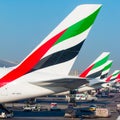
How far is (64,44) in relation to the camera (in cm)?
2597

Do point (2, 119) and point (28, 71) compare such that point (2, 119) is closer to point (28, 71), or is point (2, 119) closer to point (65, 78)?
point (28, 71)

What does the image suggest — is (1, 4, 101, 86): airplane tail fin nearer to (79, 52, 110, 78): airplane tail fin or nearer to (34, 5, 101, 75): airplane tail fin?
(34, 5, 101, 75): airplane tail fin

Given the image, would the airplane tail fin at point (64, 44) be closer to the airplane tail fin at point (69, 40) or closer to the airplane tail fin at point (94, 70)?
the airplane tail fin at point (69, 40)

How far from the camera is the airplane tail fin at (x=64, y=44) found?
25.8 metres

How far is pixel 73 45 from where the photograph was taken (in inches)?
1020

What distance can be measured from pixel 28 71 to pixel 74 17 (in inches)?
191

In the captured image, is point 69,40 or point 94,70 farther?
point 94,70

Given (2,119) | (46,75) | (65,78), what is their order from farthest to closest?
1. (2,119)
2. (46,75)
3. (65,78)

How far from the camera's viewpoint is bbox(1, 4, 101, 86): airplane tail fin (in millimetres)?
25812

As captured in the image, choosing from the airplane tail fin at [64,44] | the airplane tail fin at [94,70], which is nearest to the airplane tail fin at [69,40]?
the airplane tail fin at [64,44]

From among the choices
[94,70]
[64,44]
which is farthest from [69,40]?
[94,70]

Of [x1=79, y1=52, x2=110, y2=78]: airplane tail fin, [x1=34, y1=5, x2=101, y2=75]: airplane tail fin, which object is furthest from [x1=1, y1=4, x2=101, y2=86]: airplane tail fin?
[x1=79, y1=52, x2=110, y2=78]: airplane tail fin

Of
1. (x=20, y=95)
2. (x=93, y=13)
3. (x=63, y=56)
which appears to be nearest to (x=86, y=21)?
(x=93, y=13)

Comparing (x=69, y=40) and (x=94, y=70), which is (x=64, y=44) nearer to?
(x=69, y=40)
